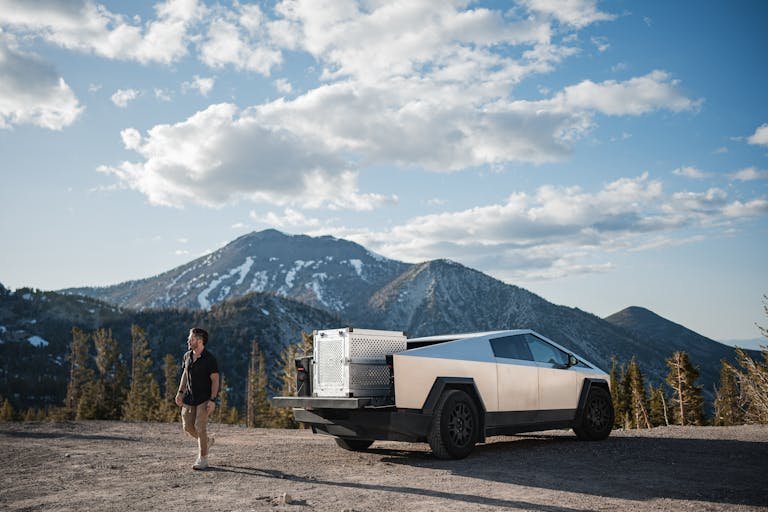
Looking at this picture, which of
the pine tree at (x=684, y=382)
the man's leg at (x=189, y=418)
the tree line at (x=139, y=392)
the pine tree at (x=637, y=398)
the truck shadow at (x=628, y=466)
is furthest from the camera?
the pine tree at (x=637, y=398)

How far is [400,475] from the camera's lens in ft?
25.0

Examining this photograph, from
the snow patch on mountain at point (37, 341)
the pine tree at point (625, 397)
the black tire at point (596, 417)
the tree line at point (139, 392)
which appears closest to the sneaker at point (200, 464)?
the black tire at point (596, 417)

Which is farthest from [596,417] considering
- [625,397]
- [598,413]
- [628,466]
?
[625,397]

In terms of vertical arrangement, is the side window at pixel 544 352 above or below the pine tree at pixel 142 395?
above

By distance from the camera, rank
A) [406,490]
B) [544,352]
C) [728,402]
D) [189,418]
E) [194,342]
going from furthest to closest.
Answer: [728,402] < [544,352] < [194,342] < [189,418] < [406,490]

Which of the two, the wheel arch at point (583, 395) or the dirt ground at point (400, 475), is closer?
the dirt ground at point (400, 475)

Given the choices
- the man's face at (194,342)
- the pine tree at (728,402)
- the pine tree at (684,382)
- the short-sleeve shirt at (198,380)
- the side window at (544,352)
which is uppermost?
the man's face at (194,342)

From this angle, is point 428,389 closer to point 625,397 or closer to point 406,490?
point 406,490

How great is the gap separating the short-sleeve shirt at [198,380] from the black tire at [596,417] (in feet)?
21.4

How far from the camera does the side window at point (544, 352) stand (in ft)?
33.7

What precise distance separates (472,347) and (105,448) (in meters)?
7.34

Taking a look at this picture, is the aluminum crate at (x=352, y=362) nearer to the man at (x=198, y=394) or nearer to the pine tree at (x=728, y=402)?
the man at (x=198, y=394)

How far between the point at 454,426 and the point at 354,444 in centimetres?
233

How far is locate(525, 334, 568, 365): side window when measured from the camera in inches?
404
